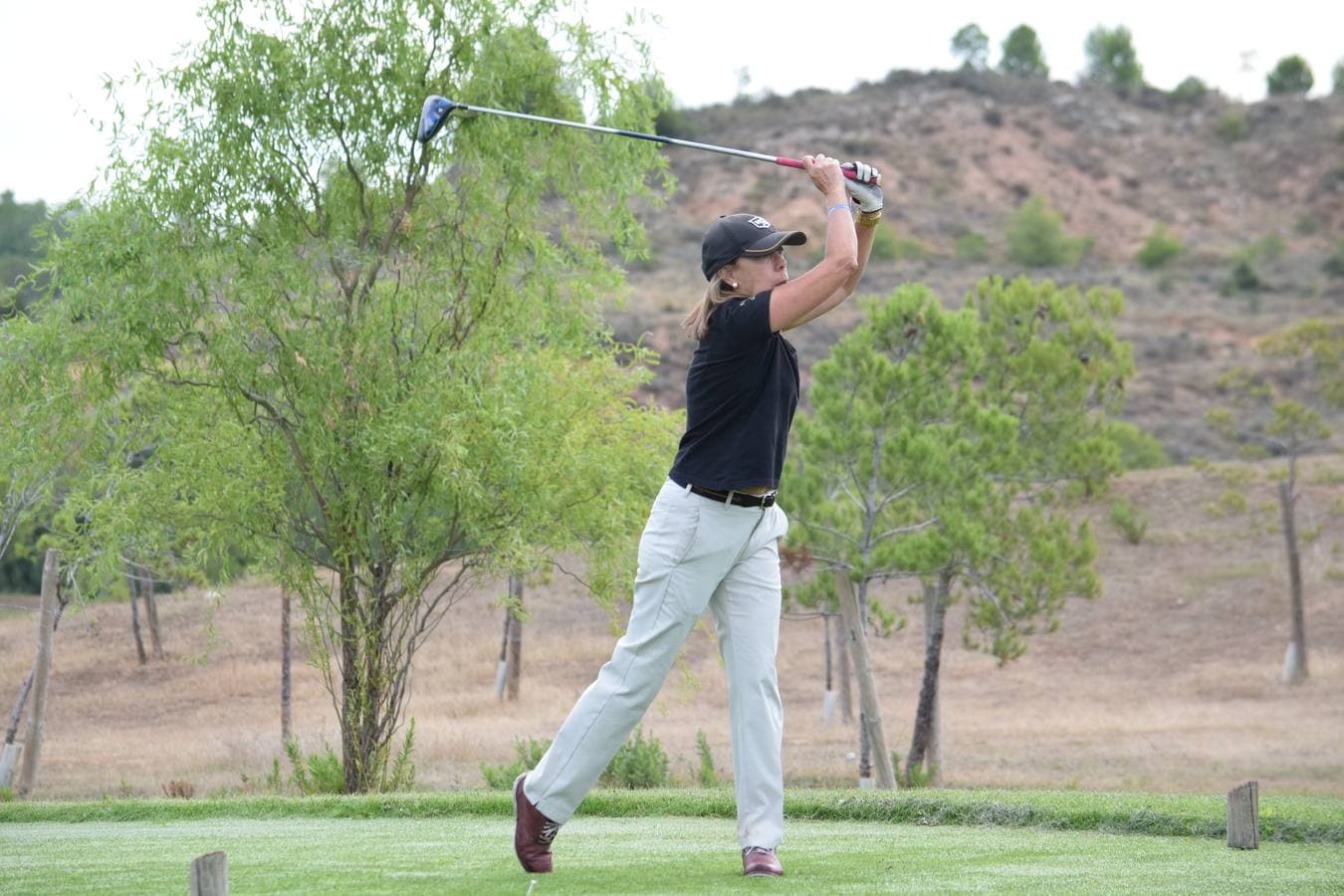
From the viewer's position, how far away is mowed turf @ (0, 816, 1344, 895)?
4289mm

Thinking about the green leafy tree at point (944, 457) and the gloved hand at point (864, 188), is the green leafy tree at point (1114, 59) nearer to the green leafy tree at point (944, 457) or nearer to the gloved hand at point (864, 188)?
the green leafy tree at point (944, 457)

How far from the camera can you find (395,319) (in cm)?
1217

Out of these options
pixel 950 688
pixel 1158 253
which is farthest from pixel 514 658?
pixel 1158 253

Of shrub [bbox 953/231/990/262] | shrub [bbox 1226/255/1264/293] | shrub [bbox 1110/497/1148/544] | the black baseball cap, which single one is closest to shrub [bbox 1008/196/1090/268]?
shrub [bbox 953/231/990/262]

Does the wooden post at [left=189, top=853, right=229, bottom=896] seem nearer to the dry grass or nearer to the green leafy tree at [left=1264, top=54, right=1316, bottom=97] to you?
the dry grass

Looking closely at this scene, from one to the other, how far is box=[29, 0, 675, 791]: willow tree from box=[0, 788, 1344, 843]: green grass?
3.69 m

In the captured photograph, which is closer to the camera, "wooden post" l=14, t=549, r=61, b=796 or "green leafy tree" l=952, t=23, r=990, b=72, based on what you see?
"wooden post" l=14, t=549, r=61, b=796

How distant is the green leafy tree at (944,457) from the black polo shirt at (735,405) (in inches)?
510

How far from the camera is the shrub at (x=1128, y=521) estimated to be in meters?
40.5

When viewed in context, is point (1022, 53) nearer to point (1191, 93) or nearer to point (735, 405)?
point (1191, 93)

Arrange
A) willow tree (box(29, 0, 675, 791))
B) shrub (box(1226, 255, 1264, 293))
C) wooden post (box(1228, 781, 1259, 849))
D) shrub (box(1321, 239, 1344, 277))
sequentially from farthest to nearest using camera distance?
1. shrub (box(1321, 239, 1344, 277))
2. shrub (box(1226, 255, 1264, 293))
3. willow tree (box(29, 0, 675, 791))
4. wooden post (box(1228, 781, 1259, 849))

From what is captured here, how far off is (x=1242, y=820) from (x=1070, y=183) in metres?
107

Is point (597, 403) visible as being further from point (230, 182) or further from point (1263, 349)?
point (1263, 349)

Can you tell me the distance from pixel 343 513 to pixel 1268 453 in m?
41.9
